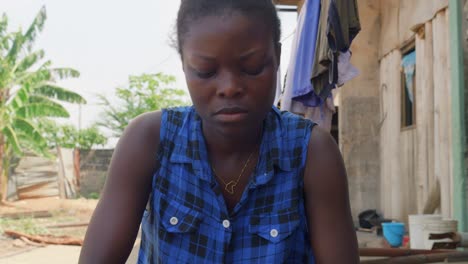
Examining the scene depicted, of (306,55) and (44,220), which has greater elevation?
(306,55)

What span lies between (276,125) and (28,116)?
456 inches

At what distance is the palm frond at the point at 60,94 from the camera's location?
42.0 ft

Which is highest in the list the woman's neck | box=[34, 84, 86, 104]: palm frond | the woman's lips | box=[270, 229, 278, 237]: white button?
box=[34, 84, 86, 104]: palm frond

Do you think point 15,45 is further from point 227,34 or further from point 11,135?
point 227,34

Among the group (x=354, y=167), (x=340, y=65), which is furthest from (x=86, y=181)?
(x=340, y=65)

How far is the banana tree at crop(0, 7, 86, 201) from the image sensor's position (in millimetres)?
11508

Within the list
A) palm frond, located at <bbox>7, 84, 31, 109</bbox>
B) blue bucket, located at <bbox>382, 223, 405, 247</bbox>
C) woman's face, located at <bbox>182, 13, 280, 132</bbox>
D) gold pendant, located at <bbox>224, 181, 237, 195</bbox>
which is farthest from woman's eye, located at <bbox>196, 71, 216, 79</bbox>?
palm frond, located at <bbox>7, 84, 31, 109</bbox>

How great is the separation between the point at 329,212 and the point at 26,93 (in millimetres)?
11191

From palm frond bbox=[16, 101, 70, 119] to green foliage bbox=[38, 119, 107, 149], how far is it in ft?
23.0

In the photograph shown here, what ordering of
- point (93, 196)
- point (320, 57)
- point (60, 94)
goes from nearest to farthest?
point (320, 57), point (60, 94), point (93, 196)

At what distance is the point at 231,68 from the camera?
3.51 ft

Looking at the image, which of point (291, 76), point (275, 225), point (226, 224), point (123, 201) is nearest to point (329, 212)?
point (275, 225)

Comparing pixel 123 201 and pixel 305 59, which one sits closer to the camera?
pixel 123 201

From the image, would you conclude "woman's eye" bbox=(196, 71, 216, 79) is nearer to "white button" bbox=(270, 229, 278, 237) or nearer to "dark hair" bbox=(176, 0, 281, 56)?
"dark hair" bbox=(176, 0, 281, 56)
